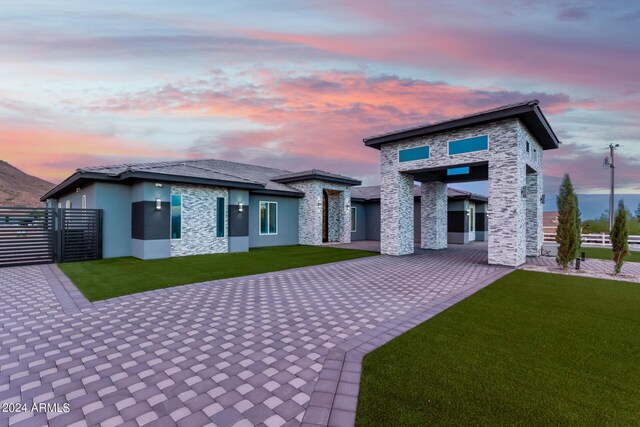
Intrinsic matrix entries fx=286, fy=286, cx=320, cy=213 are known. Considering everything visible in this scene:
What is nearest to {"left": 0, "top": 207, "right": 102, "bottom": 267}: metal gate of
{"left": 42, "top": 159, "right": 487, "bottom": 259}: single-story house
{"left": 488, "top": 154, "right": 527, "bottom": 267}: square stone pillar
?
{"left": 42, "top": 159, "right": 487, "bottom": 259}: single-story house

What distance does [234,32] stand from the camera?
29.1 feet

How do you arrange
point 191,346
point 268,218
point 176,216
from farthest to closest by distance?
point 268,218 < point 176,216 < point 191,346

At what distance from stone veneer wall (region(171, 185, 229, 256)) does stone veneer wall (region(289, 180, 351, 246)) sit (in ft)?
18.0

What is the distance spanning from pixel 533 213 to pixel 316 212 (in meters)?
11.4

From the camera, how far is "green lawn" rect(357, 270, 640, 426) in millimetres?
2580

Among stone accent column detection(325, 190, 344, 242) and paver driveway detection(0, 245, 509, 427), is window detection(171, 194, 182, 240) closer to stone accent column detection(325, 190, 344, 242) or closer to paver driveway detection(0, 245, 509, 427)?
paver driveway detection(0, 245, 509, 427)

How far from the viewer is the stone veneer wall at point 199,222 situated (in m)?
13.3

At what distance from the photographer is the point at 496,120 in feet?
34.9

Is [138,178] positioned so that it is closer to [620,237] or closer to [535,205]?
[620,237]

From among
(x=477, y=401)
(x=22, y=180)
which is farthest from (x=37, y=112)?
(x=22, y=180)

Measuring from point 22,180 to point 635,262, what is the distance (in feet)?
443

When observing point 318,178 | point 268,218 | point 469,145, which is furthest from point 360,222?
point 469,145

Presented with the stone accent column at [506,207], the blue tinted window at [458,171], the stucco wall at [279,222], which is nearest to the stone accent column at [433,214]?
the blue tinted window at [458,171]

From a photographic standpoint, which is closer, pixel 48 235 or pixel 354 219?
pixel 48 235
